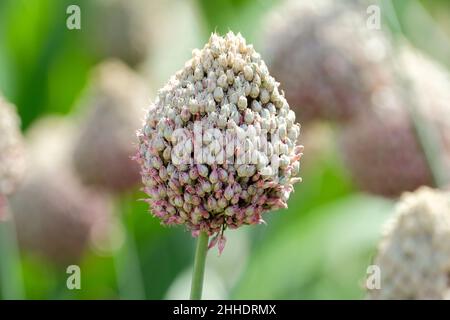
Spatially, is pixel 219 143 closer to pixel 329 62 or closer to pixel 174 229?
pixel 329 62

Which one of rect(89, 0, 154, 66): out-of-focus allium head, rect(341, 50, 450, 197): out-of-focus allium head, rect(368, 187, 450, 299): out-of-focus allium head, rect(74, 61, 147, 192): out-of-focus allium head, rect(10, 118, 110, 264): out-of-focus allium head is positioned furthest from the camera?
rect(89, 0, 154, 66): out-of-focus allium head

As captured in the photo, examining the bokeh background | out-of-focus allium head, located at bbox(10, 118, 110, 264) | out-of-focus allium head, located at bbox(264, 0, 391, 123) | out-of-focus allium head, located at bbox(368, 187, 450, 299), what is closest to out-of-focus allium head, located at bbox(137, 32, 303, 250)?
out-of-focus allium head, located at bbox(368, 187, 450, 299)

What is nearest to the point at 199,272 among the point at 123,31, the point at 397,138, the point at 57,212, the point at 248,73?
the point at 248,73

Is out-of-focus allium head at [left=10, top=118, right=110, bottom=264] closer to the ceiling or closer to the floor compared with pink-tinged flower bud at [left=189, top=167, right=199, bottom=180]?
closer to the ceiling

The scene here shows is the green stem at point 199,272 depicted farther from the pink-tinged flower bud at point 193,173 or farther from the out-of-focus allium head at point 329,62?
the out-of-focus allium head at point 329,62

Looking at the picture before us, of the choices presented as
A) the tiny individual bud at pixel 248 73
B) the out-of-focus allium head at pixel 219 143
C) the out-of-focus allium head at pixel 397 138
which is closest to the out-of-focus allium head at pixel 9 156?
the out-of-focus allium head at pixel 219 143

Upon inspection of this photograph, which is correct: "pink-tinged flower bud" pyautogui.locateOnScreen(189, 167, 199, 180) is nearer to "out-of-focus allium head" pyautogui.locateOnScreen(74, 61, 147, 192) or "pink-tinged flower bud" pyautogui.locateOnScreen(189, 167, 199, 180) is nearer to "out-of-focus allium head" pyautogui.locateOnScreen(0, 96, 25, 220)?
"out-of-focus allium head" pyautogui.locateOnScreen(0, 96, 25, 220)
